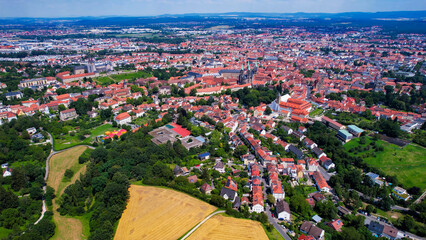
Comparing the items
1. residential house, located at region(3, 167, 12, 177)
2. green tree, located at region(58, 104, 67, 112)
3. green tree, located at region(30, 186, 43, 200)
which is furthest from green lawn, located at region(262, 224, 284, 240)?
green tree, located at region(58, 104, 67, 112)

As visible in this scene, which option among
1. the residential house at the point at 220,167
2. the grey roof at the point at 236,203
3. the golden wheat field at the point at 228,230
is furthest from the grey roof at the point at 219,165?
the golden wheat field at the point at 228,230

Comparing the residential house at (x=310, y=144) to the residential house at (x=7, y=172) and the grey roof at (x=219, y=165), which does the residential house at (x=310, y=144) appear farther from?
the residential house at (x=7, y=172)

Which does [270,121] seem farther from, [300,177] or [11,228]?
[11,228]

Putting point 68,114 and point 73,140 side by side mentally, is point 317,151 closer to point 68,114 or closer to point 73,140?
point 73,140

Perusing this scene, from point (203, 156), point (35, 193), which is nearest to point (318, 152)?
point (203, 156)

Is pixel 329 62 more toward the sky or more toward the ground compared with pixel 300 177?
more toward the sky

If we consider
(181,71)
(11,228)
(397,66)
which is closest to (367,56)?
(397,66)
